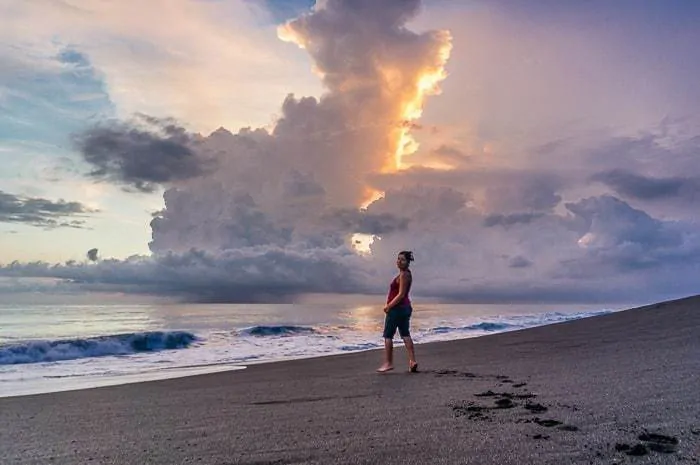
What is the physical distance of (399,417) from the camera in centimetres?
518

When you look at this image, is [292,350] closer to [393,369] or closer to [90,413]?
[393,369]

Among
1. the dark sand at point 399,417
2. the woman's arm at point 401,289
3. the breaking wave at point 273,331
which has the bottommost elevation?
the breaking wave at point 273,331

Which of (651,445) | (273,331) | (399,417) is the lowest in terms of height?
(273,331)

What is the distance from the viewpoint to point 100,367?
555 inches

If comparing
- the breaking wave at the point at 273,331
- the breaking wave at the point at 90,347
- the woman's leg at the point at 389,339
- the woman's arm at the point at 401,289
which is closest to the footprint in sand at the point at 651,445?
the woman's arm at the point at 401,289

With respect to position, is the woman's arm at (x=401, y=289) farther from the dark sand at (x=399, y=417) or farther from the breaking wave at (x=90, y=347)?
the breaking wave at (x=90, y=347)

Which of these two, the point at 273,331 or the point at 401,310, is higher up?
the point at 401,310

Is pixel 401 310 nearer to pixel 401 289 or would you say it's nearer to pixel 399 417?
pixel 401 289

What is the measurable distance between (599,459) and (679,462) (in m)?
0.45

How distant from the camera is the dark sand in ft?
12.9

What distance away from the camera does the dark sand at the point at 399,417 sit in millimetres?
3923

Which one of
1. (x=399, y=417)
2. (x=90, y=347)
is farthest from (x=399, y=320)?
(x=90, y=347)

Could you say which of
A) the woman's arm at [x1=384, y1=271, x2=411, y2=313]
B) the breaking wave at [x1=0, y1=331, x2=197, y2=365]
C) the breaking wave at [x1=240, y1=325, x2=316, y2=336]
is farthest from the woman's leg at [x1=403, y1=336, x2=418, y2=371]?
the breaking wave at [x1=240, y1=325, x2=316, y2=336]

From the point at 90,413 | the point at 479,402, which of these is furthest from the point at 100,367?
the point at 479,402
